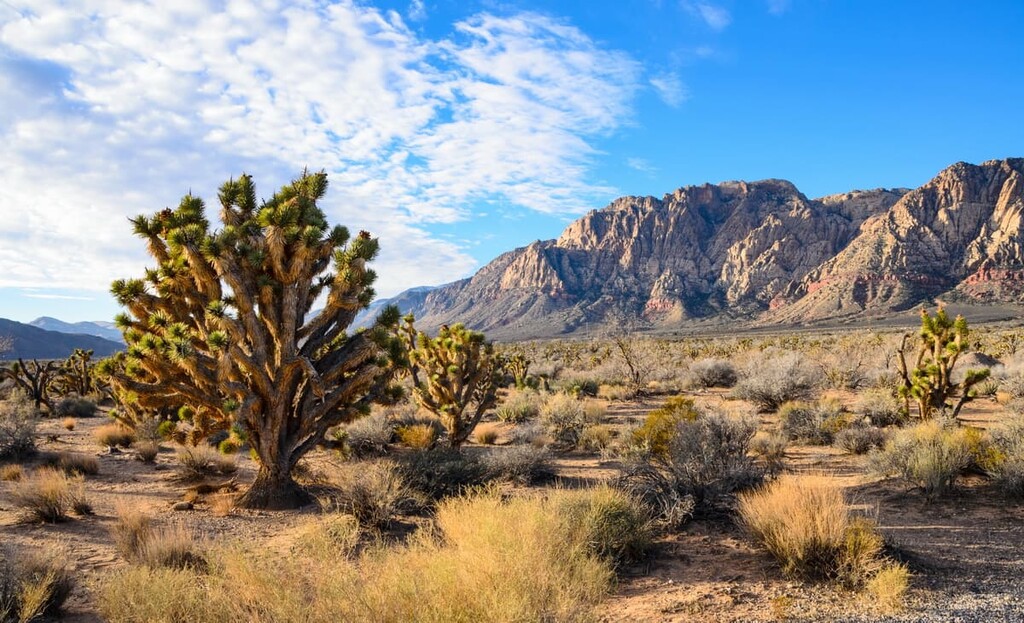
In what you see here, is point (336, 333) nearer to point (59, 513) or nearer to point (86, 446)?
point (59, 513)

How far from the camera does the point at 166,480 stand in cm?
1043

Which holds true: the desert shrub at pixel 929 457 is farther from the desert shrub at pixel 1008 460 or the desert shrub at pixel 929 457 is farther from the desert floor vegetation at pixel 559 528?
the desert shrub at pixel 1008 460

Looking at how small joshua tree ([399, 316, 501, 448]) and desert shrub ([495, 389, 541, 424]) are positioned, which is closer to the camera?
small joshua tree ([399, 316, 501, 448])

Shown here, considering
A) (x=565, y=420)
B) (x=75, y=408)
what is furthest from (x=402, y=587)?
(x=75, y=408)

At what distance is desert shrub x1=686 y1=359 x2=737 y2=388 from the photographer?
2434cm

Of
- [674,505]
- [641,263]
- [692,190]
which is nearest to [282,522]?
[674,505]

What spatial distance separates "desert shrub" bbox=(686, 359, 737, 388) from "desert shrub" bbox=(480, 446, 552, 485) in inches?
629

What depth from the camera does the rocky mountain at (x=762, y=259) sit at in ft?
325

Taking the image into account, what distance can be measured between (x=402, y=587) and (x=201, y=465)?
9.14 metres

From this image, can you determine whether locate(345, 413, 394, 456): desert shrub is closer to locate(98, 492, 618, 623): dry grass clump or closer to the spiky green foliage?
locate(98, 492, 618, 623): dry grass clump

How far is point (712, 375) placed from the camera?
80.3 ft

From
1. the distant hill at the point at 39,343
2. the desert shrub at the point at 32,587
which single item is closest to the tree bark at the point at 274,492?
the desert shrub at the point at 32,587

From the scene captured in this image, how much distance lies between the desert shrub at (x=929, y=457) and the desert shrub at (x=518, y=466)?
5389 mm

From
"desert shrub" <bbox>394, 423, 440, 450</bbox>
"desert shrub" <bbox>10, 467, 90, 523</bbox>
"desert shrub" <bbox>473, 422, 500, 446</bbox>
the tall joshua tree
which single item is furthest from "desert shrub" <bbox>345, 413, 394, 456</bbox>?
"desert shrub" <bbox>10, 467, 90, 523</bbox>
